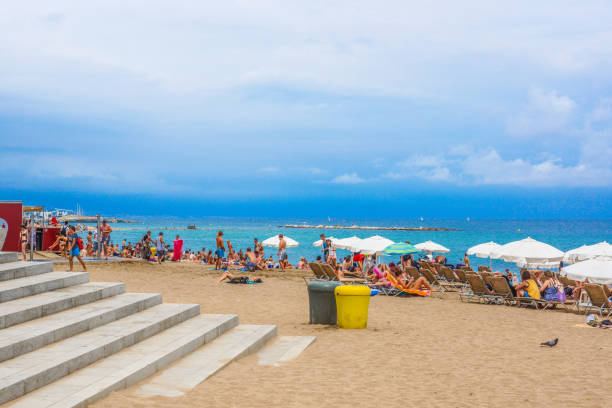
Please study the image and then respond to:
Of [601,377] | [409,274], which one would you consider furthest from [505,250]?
[601,377]

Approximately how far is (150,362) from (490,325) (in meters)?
6.70

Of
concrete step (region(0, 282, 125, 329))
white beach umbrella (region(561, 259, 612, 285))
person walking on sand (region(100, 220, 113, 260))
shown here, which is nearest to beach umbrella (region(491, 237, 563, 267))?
white beach umbrella (region(561, 259, 612, 285))

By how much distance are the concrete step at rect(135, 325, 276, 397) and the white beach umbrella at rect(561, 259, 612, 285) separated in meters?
7.95

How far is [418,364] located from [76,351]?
389 centimetres

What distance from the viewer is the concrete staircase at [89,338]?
16.0 ft

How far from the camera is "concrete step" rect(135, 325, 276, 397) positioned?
5.33m

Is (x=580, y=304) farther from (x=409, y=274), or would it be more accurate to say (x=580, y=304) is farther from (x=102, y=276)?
(x=102, y=276)

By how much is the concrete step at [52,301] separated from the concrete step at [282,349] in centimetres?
246

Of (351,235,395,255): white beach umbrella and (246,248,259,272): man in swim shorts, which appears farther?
(246,248,259,272): man in swim shorts

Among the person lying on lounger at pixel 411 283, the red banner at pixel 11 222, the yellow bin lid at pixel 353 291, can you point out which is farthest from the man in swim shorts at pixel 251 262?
the yellow bin lid at pixel 353 291

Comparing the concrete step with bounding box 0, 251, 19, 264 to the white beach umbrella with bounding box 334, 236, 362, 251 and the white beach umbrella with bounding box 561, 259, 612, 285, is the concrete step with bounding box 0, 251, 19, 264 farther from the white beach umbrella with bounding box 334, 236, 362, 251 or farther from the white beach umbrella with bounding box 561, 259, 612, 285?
the white beach umbrella with bounding box 334, 236, 362, 251

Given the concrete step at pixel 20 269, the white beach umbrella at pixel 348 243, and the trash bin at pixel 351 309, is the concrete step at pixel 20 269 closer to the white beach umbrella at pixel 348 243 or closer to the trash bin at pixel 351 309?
the trash bin at pixel 351 309

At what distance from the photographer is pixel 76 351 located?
5.58 metres

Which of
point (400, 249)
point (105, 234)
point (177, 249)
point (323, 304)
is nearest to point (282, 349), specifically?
point (323, 304)
